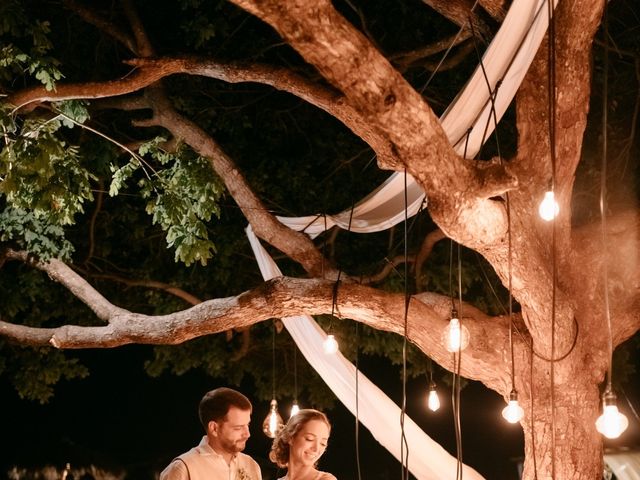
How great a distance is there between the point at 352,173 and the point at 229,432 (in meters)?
4.27

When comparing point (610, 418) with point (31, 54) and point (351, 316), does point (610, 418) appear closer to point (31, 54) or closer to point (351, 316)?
point (351, 316)

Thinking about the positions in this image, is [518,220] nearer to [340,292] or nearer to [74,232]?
[340,292]

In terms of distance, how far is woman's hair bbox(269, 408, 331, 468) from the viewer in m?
3.52

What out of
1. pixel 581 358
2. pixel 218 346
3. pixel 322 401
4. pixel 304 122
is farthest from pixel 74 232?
pixel 581 358

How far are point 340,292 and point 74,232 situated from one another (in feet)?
15.6

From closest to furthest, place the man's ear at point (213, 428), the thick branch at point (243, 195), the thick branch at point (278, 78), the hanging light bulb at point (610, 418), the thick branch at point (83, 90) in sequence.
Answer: the hanging light bulb at point (610, 418) → the man's ear at point (213, 428) → the thick branch at point (278, 78) → the thick branch at point (83, 90) → the thick branch at point (243, 195)

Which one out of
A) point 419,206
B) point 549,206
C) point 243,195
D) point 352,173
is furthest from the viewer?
point 352,173

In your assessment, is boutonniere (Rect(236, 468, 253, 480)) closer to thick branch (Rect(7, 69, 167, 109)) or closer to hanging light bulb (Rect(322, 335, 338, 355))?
hanging light bulb (Rect(322, 335, 338, 355))

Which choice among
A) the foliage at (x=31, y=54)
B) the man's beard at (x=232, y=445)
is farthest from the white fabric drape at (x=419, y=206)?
the foliage at (x=31, y=54)

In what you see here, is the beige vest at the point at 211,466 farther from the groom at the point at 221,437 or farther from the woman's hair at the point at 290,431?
the woman's hair at the point at 290,431

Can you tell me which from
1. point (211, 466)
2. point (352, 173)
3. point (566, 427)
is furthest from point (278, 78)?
point (352, 173)

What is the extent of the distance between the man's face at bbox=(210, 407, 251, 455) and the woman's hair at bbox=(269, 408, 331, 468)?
266 mm

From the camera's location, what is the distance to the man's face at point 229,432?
3379mm

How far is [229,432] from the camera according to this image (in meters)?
3.39
